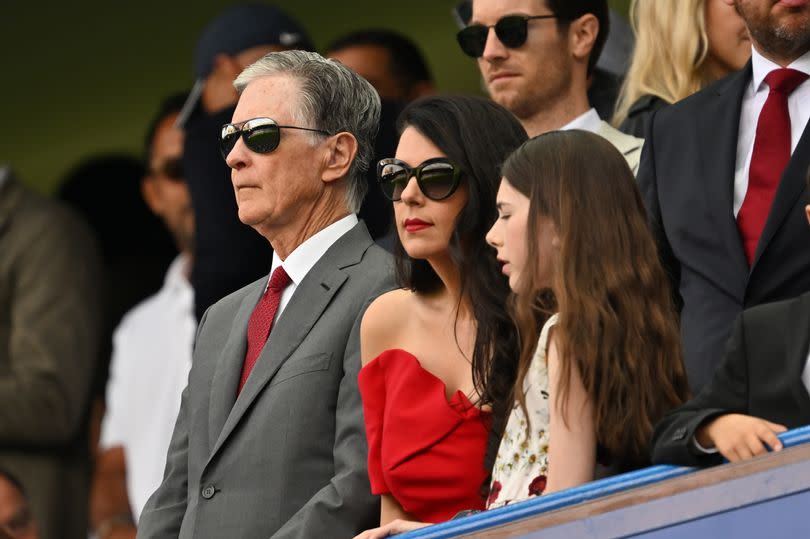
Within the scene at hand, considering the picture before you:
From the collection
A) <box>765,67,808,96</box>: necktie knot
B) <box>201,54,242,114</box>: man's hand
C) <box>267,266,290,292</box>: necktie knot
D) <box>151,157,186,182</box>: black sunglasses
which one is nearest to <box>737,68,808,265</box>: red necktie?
<box>765,67,808,96</box>: necktie knot

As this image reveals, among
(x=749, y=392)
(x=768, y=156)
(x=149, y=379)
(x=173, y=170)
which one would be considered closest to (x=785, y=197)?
(x=768, y=156)

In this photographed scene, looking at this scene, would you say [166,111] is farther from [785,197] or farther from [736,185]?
[785,197]

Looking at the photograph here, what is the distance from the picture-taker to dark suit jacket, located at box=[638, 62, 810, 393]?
4.05 meters

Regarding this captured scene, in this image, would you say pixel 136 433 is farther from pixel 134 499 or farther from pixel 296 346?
pixel 296 346

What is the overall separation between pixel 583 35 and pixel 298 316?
1.22m

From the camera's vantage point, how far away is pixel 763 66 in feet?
14.3

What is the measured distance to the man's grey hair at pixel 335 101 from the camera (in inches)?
181

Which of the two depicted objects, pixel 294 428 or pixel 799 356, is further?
pixel 294 428

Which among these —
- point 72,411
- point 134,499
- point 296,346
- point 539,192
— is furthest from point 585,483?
point 72,411

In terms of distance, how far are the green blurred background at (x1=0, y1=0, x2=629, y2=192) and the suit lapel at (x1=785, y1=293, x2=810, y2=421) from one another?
5721 millimetres

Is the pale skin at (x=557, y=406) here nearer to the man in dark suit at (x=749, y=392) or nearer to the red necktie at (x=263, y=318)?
the man in dark suit at (x=749, y=392)

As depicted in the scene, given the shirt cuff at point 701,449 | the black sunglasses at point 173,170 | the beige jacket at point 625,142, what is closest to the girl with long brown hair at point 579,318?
the shirt cuff at point 701,449

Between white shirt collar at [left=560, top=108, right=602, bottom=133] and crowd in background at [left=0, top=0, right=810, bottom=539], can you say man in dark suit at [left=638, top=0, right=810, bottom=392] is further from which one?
white shirt collar at [left=560, top=108, right=602, bottom=133]

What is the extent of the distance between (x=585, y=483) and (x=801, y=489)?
0.48 meters
